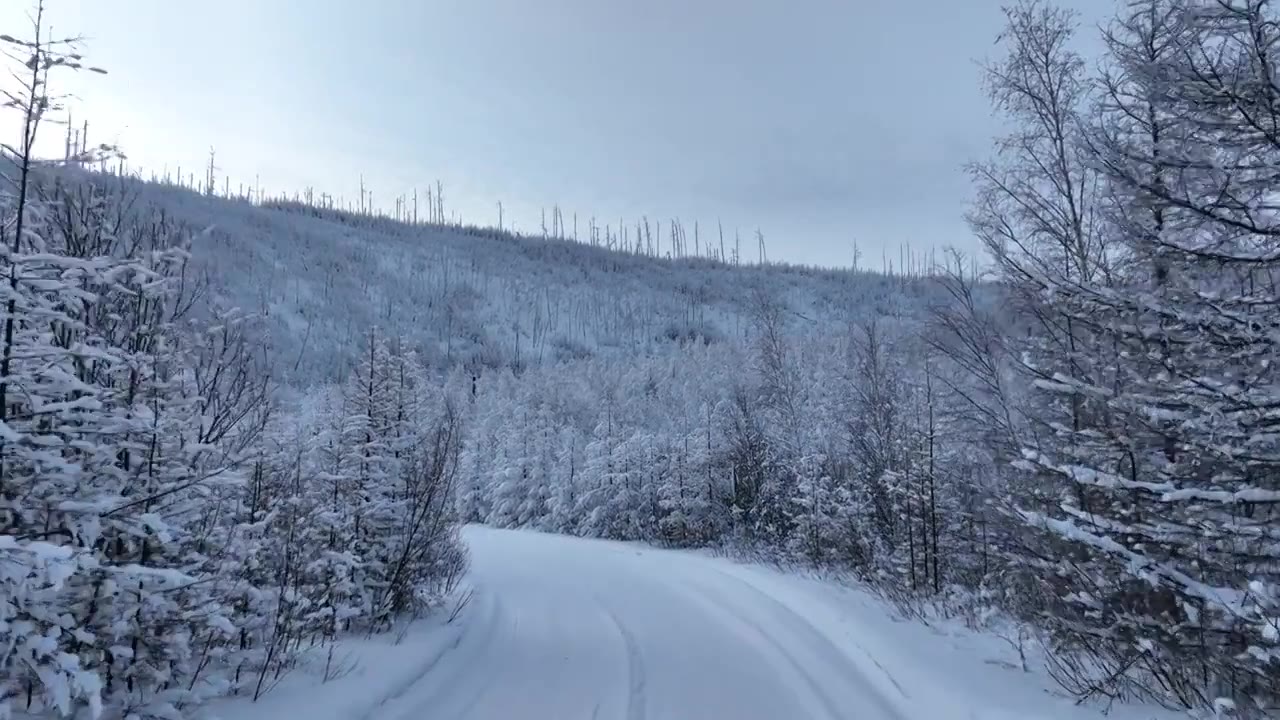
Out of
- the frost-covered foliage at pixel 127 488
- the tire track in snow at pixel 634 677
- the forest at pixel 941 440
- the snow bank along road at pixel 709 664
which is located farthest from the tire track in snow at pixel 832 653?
the frost-covered foliage at pixel 127 488

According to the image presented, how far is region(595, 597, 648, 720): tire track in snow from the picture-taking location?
7047 millimetres

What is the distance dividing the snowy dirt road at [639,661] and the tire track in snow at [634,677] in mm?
14

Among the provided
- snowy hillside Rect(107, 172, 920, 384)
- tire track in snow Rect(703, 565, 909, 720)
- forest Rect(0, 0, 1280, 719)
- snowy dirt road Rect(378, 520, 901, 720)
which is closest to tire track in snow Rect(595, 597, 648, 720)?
snowy dirt road Rect(378, 520, 901, 720)

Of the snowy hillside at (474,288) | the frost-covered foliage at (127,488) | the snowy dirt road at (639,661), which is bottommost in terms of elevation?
the snowy dirt road at (639,661)

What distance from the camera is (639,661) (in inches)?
355

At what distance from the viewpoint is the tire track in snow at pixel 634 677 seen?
705 centimetres

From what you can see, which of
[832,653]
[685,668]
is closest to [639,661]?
[685,668]

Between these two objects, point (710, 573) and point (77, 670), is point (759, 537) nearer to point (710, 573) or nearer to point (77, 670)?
point (710, 573)

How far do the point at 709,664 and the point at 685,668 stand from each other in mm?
350

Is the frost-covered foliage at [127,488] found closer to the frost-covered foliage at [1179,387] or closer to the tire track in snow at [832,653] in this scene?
the tire track in snow at [832,653]

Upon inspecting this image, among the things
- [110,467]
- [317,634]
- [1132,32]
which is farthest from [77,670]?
[1132,32]

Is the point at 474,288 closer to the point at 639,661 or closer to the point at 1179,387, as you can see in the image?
the point at 639,661

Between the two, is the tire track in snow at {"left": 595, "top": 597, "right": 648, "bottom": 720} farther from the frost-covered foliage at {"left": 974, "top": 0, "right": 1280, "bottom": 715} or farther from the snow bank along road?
the frost-covered foliage at {"left": 974, "top": 0, "right": 1280, "bottom": 715}

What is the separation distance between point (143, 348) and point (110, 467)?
1446 mm
